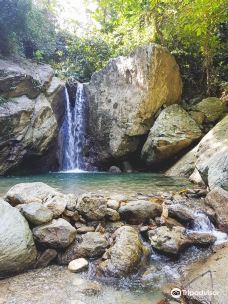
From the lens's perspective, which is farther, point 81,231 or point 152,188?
point 152,188

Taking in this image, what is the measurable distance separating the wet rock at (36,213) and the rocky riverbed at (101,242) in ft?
0.04

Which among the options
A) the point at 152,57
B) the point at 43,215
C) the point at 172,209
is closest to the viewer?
the point at 43,215

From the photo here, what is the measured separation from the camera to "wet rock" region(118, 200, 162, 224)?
14.6ft

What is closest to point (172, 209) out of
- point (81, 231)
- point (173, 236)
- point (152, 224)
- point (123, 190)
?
point (152, 224)

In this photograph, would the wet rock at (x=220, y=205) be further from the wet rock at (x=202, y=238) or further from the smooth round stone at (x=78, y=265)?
the smooth round stone at (x=78, y=265)

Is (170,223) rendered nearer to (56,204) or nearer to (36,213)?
(56,204)

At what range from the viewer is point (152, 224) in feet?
14.4

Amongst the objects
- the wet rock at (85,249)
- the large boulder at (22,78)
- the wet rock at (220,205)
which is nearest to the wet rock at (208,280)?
the wet rock at (220,205)

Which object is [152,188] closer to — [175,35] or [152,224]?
[152,224]

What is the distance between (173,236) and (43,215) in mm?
1782

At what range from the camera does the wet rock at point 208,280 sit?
2.73m

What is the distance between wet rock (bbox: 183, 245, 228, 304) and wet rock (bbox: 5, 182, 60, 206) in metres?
2.37

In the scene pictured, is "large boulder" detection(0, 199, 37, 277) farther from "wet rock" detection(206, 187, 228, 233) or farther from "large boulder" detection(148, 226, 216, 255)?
"wet rock" detection(206, 187, 228, 233)

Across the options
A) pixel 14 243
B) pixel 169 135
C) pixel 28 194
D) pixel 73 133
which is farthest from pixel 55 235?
pixel 73 133
